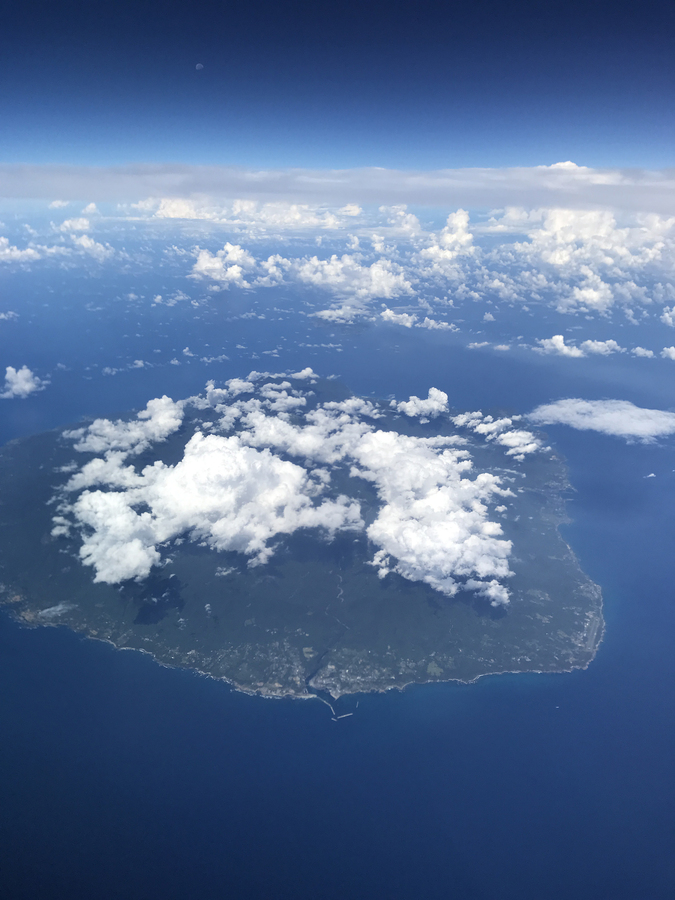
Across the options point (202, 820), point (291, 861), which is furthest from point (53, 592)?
point (291, 861)

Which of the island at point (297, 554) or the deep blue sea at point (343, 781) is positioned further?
the island at point (297, 554)

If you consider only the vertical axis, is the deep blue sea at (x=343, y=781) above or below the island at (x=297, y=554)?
below

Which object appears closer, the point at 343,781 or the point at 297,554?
the point at 343,781

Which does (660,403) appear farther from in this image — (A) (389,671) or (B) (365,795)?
(B) (365,795)

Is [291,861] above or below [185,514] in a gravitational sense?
below

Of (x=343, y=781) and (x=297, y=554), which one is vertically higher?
(x=297, y=554)

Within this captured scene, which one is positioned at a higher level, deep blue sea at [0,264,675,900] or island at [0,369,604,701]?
island at [0,369,604,701]

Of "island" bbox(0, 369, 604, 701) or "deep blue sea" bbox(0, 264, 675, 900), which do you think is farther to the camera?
"island" bbox(0, 369, 604, 701)

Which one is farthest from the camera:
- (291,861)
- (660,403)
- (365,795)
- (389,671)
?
(660,403)
